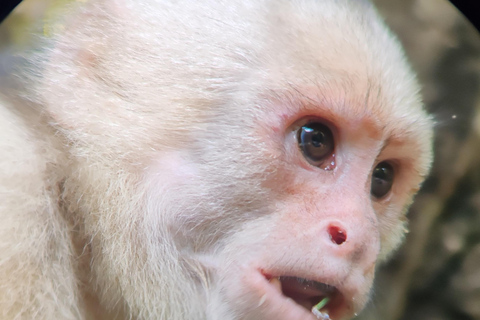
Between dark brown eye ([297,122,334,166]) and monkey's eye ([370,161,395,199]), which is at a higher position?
dark brown eye ([297,122,334,166])

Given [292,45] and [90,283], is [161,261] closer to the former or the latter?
[90,283]

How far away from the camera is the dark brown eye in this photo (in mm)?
1246

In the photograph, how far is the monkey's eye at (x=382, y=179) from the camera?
1.48m

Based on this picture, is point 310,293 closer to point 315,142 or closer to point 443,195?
point 315,142

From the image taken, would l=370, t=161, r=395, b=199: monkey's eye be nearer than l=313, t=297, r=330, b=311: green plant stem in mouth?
No

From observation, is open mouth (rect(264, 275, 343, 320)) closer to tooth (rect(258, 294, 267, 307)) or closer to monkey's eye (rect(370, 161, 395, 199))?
tooth (rect(258, 294, 267, 307))

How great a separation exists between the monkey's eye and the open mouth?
1.23ft

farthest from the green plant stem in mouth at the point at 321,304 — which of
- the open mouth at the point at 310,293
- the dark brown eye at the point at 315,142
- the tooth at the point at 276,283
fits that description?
the dark brown eye at the point at 315,142

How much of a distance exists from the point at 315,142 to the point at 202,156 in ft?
0.88

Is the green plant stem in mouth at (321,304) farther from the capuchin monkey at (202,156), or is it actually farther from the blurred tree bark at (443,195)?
the blurred tree bark at (443,195)

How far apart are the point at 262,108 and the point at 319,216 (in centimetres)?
27

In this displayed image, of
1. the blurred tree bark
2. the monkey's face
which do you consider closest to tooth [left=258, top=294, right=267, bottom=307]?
the monkey's face

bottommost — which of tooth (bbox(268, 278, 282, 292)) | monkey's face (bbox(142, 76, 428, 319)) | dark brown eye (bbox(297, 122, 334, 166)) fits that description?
tooth (bbox(268, 278, 282, 292))

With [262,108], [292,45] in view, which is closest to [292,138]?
[262,108]
